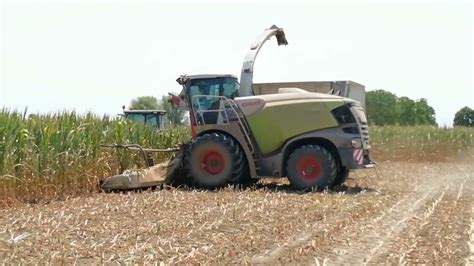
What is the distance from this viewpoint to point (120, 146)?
38.5ft

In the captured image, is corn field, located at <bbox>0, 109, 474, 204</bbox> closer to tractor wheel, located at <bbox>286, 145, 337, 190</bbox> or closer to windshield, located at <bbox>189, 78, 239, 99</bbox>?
windshield, located at <bbox>189, 78, 239, 99</bbox>

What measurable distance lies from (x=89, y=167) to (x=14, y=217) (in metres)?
3.47

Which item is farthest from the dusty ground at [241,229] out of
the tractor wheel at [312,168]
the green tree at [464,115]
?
the green tree at [464,115]

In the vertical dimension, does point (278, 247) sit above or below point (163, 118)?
below

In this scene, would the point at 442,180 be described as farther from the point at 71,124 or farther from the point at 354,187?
the point at 71,124

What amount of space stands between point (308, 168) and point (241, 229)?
4.51 m

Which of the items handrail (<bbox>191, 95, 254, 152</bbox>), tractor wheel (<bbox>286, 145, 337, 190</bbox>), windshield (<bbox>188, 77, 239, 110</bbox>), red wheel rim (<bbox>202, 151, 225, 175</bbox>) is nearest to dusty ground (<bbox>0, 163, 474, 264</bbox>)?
tractor wheel (<bbox>286, 145, 337, 190</bbox>)

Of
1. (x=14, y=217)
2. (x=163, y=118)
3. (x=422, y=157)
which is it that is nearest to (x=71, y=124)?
(x=14, y=217)

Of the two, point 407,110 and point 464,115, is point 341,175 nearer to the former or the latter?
point 407,110

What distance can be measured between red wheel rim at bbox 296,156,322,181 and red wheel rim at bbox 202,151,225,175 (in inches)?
52.4

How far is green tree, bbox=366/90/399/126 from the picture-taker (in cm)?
7253

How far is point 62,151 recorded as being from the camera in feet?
34.9

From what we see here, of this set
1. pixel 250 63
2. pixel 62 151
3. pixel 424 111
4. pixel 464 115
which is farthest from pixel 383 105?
pixel 62 151

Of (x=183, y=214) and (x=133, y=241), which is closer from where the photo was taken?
(x=133, y=241)
